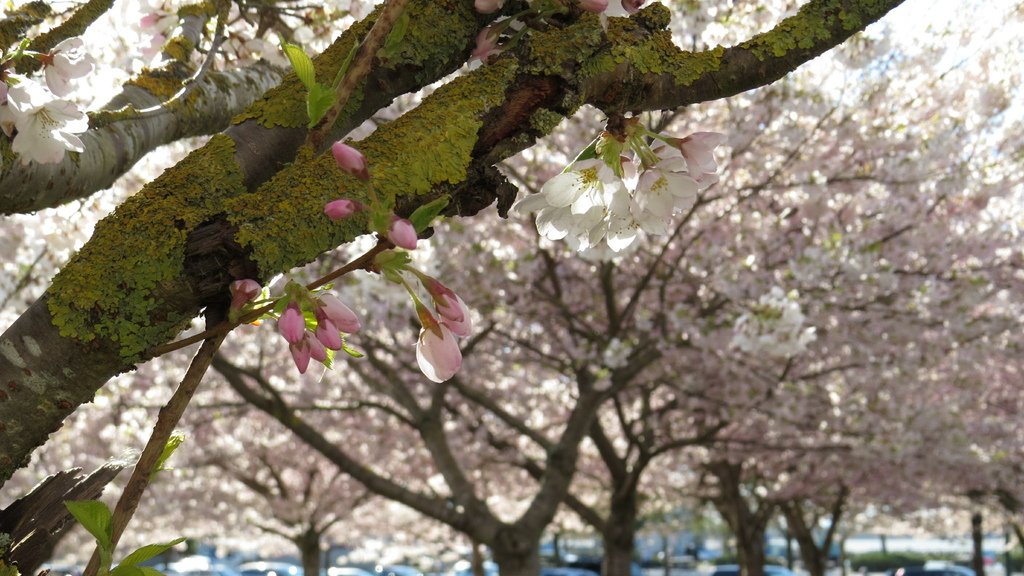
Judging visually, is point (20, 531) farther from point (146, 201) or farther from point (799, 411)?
point (799, 411)

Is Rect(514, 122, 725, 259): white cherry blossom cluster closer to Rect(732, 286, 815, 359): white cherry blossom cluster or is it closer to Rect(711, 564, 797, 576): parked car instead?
Rect(732, 286, 815, 359): white cherry blossom cluster

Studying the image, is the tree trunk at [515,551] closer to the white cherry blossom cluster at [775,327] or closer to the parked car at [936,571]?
the white cherry blossom cluster at [775,327]

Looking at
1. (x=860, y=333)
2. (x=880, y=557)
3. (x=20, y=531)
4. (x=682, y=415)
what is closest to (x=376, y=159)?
(x=20, y=531)

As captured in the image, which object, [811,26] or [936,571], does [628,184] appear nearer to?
[811,26]

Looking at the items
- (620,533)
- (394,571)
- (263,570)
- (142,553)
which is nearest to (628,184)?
(142,553)

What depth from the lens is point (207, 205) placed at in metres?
1.27

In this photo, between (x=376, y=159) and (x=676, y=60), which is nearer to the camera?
(x=376, y=159)

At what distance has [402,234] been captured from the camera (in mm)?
1048

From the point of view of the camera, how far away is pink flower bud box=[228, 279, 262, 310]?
3.81 feet

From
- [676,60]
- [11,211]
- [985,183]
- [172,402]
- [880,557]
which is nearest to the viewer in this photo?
[172,402]

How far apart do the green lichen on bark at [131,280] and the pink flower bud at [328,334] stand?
0.19 meters

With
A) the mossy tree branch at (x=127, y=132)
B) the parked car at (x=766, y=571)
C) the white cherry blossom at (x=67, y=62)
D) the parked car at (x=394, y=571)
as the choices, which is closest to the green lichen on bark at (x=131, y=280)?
the mossy tree branch at (x=127, y=132)

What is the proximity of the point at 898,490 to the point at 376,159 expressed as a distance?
57.6ft

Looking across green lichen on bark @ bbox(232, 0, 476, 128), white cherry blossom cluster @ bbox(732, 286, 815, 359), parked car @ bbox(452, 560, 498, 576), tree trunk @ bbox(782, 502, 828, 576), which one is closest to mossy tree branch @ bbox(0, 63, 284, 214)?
green lichen on bark @ bbox(232, 0, 476, 128)
